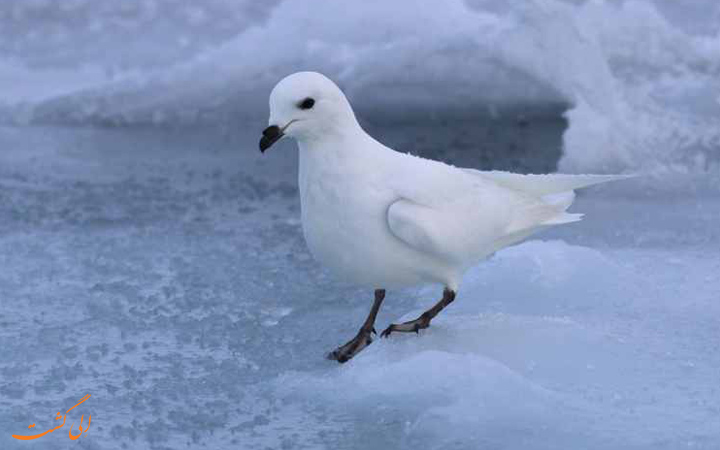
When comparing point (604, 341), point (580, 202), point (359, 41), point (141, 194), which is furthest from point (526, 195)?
point (359, 41)

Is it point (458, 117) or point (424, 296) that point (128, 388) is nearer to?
point (424, 296)

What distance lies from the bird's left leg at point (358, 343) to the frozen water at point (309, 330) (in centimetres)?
4

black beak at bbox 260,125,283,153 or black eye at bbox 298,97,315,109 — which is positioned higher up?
black eye at bbox 298,97,315,109

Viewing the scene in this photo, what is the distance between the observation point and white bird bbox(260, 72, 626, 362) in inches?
125

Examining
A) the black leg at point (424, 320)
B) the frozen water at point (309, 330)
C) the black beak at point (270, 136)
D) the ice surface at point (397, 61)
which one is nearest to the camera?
the frozen water at point (309, 330)

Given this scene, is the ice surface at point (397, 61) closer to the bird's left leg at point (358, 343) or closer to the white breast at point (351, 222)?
the bird's left leg at point (358, 343)

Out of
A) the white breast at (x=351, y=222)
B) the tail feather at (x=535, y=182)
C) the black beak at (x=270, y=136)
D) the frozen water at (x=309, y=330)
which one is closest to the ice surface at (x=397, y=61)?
the frozen water at (x=309, y=330)

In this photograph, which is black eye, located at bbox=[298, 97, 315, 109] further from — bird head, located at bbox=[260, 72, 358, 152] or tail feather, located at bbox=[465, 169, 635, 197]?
tail feather, located at bbox=[465, 169, 635, 197]

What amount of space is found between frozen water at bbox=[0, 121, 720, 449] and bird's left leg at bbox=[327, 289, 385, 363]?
38mm

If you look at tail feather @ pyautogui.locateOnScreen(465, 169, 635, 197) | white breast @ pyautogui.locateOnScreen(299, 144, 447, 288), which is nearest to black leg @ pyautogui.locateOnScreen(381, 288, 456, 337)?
white breast @ pyautogui.locateOnScreen(299, 144, 447, 288)

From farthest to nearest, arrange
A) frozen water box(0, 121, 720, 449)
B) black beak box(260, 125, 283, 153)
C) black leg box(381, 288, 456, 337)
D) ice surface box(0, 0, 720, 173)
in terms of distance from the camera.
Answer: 1. ice surface box(0, 0, 720, 173)
2. black leg box(381, 288, 456, 337)
3. black beak box(260, 125, 283, 153)
4. frozen water box(0, 121, 720, 449)

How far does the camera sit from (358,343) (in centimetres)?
345

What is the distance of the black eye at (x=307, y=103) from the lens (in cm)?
317

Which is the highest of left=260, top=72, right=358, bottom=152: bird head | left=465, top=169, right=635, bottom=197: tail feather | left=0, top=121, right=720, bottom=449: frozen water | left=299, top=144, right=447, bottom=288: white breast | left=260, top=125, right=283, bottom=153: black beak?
left=260, top=72, right=358, bottom=152: bird head
